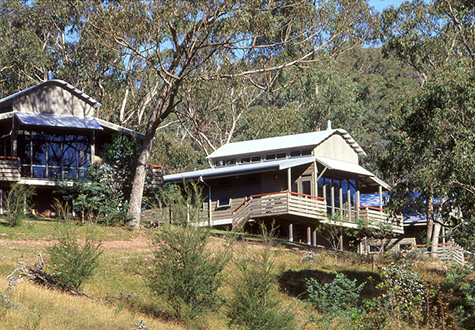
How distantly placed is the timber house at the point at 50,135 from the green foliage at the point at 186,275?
67.7ft

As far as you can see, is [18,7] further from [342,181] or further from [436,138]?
[436,138]

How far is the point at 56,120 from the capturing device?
39594mm

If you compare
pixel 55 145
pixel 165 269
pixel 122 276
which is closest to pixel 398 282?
pixel 165 269

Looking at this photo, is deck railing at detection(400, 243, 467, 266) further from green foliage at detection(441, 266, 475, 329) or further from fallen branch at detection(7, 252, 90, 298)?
fallen branch at detection(7, 252, 90, 298)

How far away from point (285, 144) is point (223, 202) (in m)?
5.62

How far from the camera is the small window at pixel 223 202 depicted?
43781 millimetres

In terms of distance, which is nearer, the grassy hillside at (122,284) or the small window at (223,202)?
the grassy hillside at (122,284)

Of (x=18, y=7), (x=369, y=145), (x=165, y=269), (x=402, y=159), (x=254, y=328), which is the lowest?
(x=254, y=328)

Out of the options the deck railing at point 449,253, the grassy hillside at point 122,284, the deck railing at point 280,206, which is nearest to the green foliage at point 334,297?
the grassy hillside at point 122,284

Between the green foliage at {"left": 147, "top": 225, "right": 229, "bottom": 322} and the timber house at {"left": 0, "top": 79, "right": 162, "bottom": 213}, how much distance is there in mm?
20645

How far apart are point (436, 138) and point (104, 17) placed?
1809cm

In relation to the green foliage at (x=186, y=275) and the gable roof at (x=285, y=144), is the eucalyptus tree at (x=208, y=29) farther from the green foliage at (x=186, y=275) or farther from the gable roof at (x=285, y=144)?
the green foliage at (x=186, y=275)

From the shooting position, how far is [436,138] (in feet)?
81.7

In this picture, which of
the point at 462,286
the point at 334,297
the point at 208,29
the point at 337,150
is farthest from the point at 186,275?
the point at 337,150
